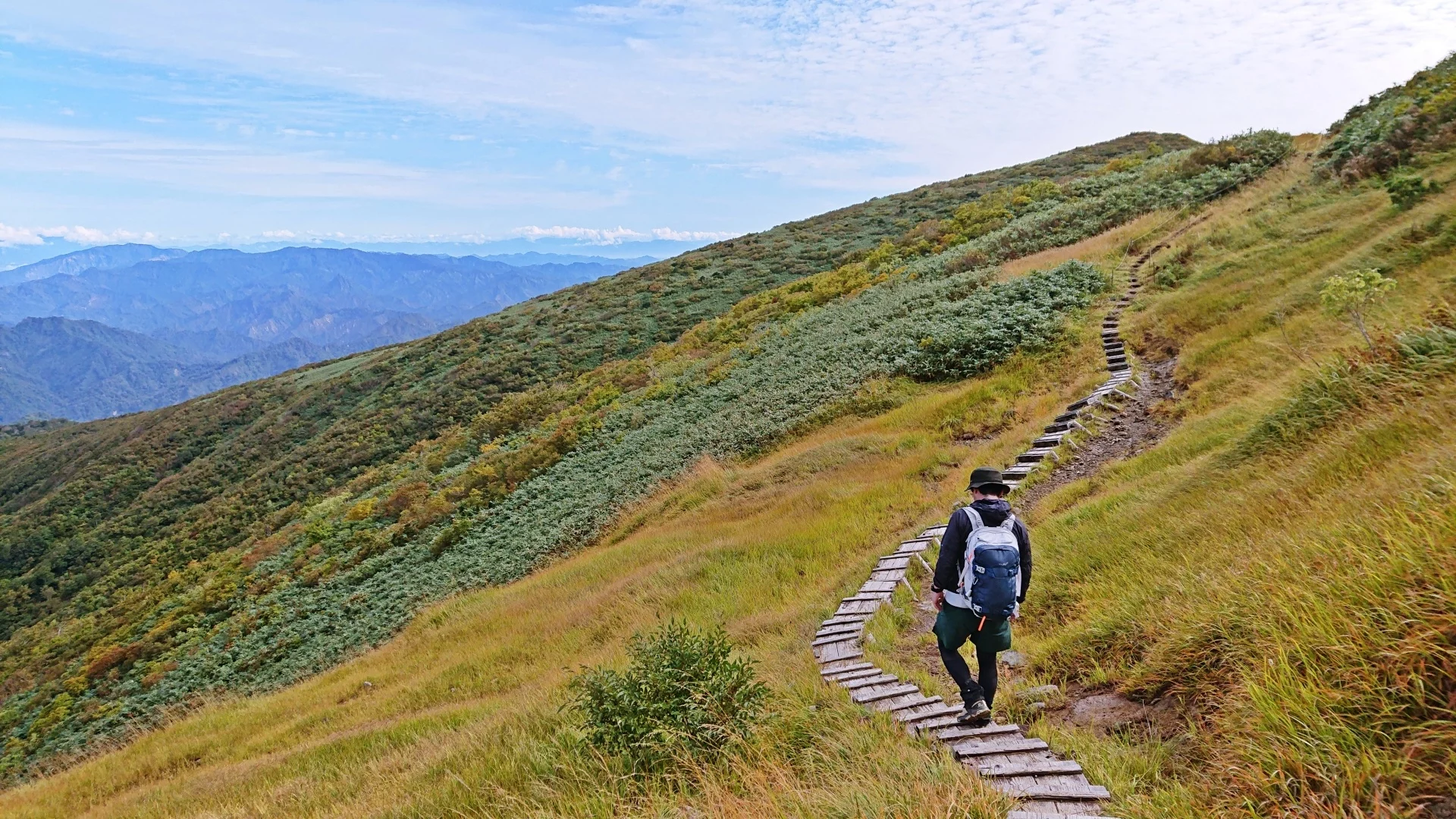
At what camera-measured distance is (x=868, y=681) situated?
5965 millimetres

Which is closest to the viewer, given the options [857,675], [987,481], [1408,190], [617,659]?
[987,481]

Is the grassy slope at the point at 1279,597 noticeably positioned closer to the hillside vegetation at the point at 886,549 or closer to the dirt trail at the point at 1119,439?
the hillside vegetation at the point at 886,549

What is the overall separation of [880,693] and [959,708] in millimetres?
685

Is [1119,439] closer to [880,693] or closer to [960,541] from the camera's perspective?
[960,541]

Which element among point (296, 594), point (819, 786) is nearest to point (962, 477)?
point (819, 786)

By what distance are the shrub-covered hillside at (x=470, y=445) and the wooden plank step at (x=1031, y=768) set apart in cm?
1384

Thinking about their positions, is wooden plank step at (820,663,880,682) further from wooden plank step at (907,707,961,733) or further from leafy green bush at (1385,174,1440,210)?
leafy green bush at (1385,174,1440,210)

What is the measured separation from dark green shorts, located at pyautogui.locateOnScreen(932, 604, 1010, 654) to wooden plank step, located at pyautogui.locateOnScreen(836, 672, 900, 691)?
93 centimetres

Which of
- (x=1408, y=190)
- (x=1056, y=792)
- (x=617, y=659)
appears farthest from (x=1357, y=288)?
(x=617, y=659)

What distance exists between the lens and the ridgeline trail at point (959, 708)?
146 inches

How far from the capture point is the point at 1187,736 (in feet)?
12.8

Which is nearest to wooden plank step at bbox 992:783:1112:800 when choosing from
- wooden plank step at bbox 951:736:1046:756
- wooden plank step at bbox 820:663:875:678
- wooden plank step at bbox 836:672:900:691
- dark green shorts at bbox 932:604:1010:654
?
wooden plank step at bbox 951:736:1046:756

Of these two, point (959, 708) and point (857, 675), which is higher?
point (959, 708)

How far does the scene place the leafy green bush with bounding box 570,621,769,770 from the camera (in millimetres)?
4926
